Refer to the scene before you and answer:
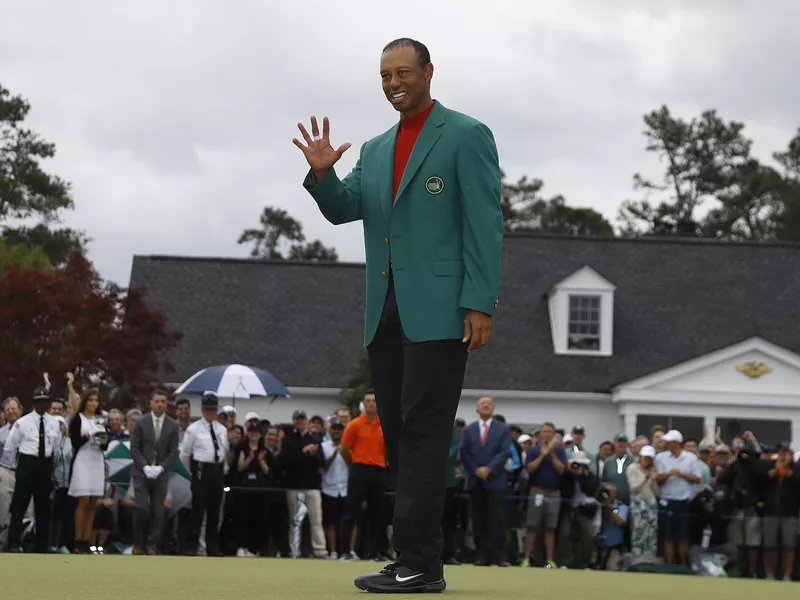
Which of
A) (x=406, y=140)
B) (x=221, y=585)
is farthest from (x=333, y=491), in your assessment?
(x=406, y=140)

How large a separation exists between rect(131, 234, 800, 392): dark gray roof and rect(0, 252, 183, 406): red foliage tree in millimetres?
1531

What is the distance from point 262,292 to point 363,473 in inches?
839

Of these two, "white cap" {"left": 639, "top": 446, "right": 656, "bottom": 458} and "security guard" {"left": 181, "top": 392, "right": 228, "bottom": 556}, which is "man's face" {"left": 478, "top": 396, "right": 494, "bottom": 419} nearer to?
"white cap" {"left": 639, "top": 446, "right": 656, "bottom": 458}

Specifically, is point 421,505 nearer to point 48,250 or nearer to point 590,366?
point 590,366

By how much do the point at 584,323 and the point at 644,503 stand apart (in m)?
17.5

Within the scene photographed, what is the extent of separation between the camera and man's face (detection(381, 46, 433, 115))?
6.52 meters

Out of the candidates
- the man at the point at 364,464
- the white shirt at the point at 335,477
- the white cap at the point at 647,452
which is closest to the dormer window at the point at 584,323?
the white cap at the point at 647,452

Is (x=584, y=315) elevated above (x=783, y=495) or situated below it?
above

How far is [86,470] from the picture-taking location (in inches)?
653

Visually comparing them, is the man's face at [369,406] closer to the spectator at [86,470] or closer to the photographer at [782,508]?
the spectator at [86,470]

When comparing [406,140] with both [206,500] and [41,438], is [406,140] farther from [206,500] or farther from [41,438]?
[206,500]

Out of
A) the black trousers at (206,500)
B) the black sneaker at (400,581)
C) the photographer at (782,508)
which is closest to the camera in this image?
the black sneaker at (400,581)

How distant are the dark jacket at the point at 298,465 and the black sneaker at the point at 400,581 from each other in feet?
39.8

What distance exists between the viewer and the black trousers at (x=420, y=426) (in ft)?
A: 21.1
